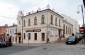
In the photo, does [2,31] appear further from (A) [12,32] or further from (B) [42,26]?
(B) [42,26]

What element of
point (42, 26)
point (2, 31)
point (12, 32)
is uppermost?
point (42, 26)

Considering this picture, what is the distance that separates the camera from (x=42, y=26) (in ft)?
148

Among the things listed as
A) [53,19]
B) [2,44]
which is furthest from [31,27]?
[2,44]

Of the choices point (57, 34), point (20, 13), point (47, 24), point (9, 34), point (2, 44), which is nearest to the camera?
point (2, 44)

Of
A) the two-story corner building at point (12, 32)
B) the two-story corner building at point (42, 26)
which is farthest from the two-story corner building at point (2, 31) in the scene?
the two-story corner building at point (42, 26)

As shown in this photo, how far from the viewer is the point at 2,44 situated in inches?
1521

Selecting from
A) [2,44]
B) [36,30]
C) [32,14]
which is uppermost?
[32,14]

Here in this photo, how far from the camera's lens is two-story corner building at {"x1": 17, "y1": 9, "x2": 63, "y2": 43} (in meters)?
44.3

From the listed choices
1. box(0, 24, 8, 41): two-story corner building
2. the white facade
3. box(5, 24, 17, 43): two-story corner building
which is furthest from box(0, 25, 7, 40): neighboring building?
the white facade

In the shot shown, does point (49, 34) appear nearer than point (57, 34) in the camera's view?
Yes

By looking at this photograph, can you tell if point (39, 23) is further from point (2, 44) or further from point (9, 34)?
point (9, 34)

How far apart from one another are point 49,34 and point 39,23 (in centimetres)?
400

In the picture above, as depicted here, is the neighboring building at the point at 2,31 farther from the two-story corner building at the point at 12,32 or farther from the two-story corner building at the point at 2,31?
the two-story corner building at the point at 12,32

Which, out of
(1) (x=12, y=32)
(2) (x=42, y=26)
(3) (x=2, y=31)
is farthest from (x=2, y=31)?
(2) (x=42, y=26)
